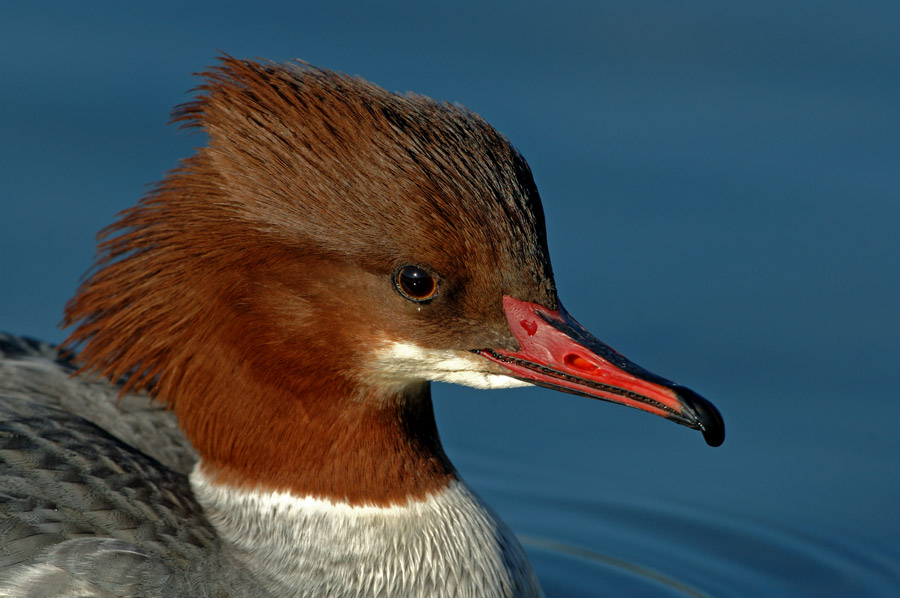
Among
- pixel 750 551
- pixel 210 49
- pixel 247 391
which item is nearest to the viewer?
pixel 247 391

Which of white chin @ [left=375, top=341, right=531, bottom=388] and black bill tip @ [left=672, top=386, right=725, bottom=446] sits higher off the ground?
black bill tip @ [left=672, top=386, right=725, bottom=446]

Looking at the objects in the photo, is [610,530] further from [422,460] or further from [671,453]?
[422,460]

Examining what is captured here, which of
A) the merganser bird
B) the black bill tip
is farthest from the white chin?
the black bill tip

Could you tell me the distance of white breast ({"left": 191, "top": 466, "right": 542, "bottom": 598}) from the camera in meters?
4.63

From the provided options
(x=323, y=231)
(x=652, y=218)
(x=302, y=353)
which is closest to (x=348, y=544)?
(x=302, y=353)

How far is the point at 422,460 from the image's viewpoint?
468 cm

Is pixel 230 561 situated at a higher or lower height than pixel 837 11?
lower

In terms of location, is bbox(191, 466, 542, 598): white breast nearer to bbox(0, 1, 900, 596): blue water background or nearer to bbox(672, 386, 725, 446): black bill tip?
bbox(672, 386, 725, 446): black bill tip

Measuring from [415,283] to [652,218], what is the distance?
287 cm

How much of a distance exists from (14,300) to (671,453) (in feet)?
9.66

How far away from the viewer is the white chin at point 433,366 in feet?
14.2

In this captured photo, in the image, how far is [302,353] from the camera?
4.36 m

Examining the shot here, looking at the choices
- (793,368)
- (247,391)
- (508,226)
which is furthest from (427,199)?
(793,368)

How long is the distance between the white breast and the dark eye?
781 mm
